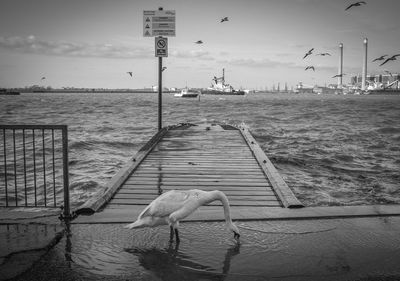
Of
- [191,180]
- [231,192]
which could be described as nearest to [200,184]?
[191,180]

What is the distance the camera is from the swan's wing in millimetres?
4555

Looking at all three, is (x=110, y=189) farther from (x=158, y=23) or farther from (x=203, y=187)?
(x=158, y=23)

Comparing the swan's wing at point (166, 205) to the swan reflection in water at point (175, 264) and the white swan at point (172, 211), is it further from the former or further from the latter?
the swan reflection in water at point (175, 264)

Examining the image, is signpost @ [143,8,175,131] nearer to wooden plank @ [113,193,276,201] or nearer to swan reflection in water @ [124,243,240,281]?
wooden plank @ [113,193,276,201]

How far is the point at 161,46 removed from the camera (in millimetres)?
13680

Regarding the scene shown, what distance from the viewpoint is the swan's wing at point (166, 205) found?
4.55m

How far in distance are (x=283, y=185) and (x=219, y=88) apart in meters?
183

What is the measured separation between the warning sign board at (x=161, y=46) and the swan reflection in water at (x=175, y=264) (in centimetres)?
1032

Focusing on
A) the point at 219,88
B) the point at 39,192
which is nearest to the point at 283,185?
the point at 39,192

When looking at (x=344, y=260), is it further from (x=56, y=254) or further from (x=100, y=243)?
(x=56, y=254)

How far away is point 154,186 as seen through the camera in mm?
7457

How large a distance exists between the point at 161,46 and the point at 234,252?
10739 millimetres

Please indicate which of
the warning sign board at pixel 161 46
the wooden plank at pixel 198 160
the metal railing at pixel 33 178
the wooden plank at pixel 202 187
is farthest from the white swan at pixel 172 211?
the warning sign board at pixel 161 46

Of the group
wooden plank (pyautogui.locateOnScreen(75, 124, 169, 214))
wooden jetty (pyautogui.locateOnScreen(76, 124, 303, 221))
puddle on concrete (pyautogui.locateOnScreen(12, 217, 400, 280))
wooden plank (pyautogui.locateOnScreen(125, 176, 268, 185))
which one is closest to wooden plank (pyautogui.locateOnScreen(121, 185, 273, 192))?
wooden jetty (pyautogui.locateOnScreen(76, 124, 303, 221))
